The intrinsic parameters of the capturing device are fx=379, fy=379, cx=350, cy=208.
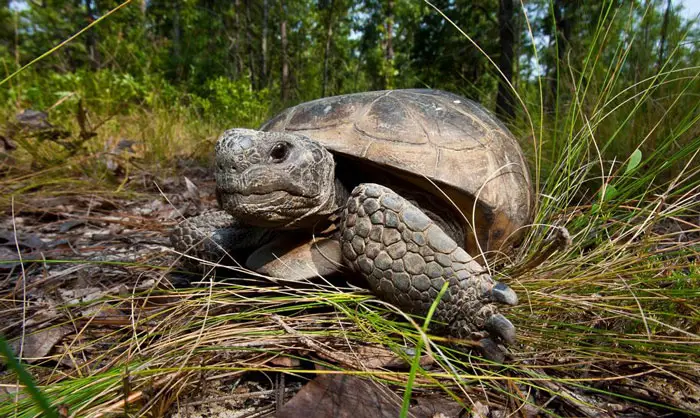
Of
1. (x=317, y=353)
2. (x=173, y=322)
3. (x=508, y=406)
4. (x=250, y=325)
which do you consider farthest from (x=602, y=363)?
(x=173, y=322)

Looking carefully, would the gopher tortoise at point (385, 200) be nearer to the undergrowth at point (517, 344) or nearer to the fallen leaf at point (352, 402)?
the undergrowth at point (517, 344)

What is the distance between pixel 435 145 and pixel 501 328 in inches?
30.5

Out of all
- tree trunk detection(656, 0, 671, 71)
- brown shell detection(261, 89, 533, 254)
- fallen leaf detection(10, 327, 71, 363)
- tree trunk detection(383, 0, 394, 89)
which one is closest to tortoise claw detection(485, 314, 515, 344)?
brown shell detection(261, 89, 533, 254)

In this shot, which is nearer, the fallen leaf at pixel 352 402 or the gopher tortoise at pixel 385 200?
the fallen leaf at pixel 352 402

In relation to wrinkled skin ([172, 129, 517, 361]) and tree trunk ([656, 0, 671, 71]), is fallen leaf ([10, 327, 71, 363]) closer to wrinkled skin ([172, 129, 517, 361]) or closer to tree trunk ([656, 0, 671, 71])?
wrinkled skin ([172, 129, 517, 361])

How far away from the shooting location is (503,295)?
117 cm

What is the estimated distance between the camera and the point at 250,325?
1332 millimetres

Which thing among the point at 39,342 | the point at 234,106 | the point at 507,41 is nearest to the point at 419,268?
the point at 39,342

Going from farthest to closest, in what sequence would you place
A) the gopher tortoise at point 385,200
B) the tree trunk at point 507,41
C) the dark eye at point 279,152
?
the tree trunk at point 507,41
the dark eye at point 279,152
the gopher tortoise at point 385,200

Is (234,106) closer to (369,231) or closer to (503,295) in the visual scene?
(369,231)

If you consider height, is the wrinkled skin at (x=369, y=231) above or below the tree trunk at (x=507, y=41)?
below

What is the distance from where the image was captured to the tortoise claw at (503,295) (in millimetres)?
1162

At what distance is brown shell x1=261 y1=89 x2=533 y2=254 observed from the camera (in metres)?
1.55

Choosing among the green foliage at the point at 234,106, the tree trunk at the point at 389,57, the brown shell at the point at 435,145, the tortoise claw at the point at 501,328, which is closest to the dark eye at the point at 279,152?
the brown shell at the point at 435,145
